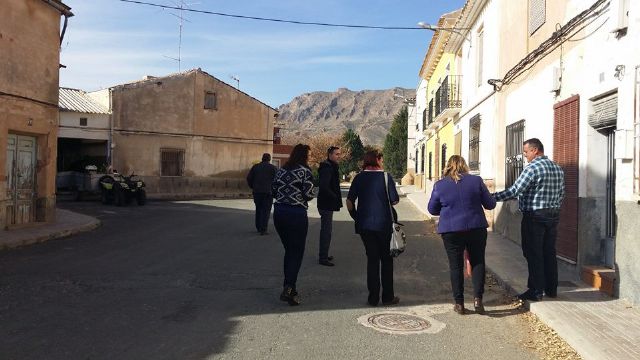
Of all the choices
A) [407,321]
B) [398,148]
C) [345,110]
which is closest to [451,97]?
[407,321]

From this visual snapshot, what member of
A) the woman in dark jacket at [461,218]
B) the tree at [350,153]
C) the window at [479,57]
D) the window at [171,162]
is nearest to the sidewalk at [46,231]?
the woman in dark jacket at [461,218]

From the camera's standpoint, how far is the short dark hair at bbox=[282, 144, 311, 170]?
239 inches

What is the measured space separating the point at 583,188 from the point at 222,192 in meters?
22.4

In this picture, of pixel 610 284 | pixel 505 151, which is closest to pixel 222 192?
pixel 505 151

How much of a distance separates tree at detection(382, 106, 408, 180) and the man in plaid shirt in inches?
1779

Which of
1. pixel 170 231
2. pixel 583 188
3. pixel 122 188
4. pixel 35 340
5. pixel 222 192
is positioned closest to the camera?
pixel 35 340

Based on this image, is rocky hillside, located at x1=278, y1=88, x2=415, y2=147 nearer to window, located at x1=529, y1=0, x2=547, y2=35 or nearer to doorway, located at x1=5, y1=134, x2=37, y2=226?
doorway, located at x1=5, y1=134, x2=37, y2=226

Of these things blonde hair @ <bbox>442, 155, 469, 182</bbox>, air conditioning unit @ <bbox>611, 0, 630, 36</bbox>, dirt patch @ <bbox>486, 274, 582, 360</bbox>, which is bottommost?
dirt patch @ <bbox>486, 274, 582, 360</bbox>

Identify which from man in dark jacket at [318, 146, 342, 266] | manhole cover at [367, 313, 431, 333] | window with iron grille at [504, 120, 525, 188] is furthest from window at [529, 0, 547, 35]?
manhole cover at [367, 313, 431, 333]

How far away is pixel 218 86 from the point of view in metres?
28.0

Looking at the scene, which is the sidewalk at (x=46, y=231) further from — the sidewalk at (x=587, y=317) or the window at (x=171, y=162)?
the window at (x=171, y=162)

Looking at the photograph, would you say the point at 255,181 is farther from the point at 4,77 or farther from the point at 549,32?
the point at 549,32

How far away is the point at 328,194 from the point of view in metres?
7.54

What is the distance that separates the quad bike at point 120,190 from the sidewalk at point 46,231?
213 inches
